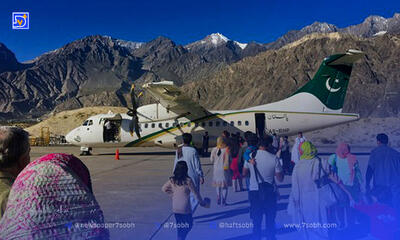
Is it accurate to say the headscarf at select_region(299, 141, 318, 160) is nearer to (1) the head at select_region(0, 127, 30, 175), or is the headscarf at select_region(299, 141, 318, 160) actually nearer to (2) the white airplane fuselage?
(1) the head at select_region(0, 127, 30, 175)

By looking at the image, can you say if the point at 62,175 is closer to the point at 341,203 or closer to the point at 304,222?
the point at 304,222

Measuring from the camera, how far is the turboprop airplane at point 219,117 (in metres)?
A: 18.0

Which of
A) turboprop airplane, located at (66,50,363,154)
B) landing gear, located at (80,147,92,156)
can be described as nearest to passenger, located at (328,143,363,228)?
turboprop airplane, located at (66,50,363,154)

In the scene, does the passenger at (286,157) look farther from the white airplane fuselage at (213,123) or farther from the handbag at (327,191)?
the handbag at (327,191)

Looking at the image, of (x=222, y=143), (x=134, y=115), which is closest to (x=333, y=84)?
(x=134, y=115)

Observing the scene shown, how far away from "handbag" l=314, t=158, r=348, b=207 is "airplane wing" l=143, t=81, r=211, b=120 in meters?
12.0

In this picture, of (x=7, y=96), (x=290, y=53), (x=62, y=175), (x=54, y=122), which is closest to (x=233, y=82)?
(x=290, y=53)

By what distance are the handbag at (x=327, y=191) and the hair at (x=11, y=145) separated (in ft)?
12.0

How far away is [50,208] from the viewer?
4.41 ft

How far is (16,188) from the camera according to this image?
1398mm

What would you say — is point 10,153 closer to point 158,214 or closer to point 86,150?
point 158,214

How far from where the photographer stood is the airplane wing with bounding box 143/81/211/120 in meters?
16.3

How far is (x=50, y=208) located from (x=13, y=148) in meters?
1.05

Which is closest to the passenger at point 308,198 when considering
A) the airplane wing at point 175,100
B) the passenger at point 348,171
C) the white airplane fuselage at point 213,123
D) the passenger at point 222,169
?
the passenger at point 348,171
